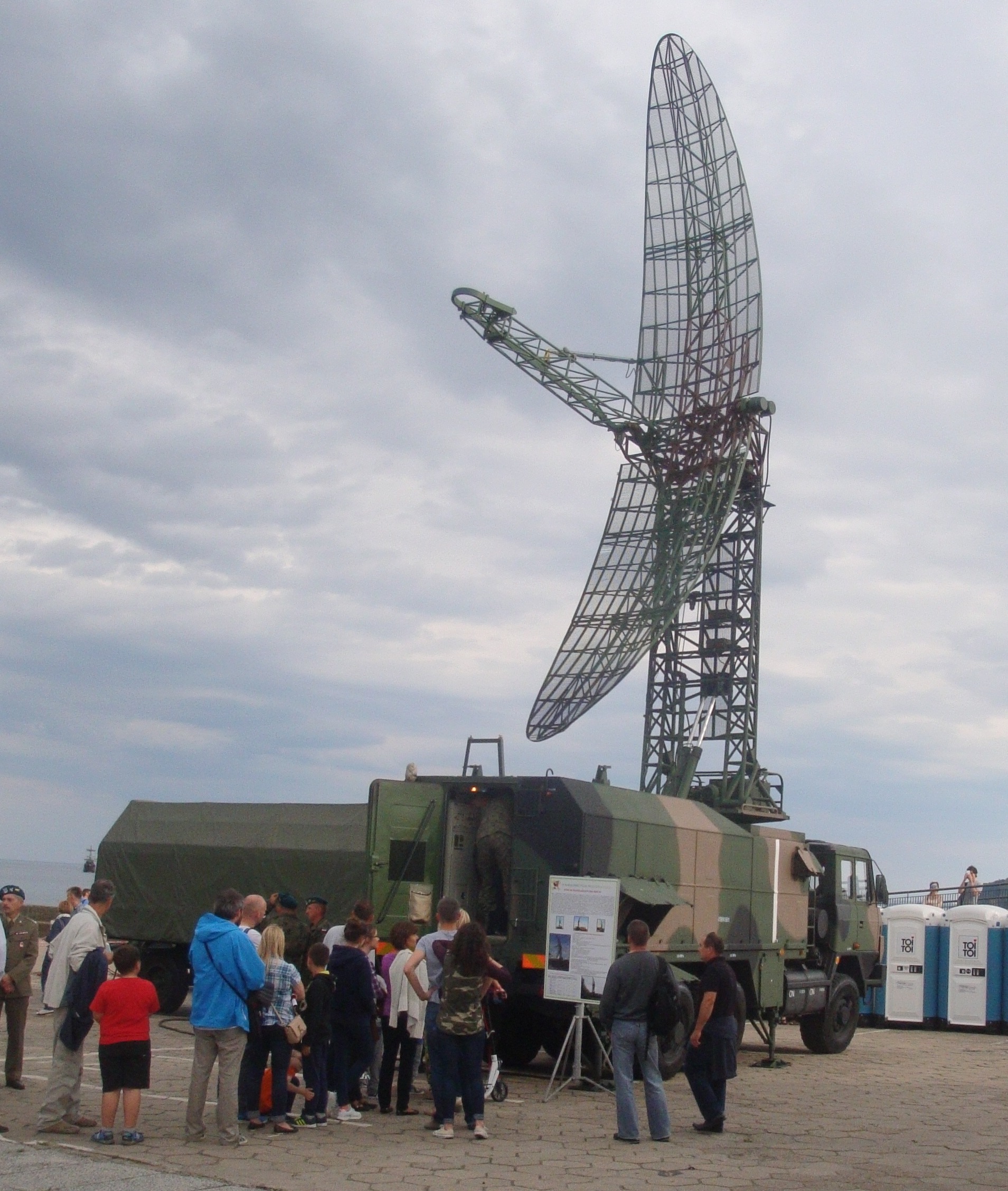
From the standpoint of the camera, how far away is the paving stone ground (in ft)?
28.8

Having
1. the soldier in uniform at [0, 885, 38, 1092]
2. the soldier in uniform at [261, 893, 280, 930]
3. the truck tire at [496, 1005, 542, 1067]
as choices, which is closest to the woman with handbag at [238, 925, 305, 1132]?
the soldier in uniform at [261, 893, 280, 930]

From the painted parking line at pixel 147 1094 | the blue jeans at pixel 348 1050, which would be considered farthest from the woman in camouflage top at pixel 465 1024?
the painted parking line at pixel 147 1094

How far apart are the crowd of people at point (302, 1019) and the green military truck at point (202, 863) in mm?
4516

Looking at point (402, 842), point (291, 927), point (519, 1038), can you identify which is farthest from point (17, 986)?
point (519, 1038)

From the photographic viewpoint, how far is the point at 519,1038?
1545cm

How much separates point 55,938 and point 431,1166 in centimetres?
379

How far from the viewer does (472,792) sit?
1538 cm

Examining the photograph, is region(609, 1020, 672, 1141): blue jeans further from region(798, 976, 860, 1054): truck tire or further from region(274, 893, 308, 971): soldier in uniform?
region(798, 976, 860, 1054): truck tire

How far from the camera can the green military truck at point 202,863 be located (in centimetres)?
1689

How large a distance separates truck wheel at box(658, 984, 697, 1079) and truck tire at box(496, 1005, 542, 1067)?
1565 millimetres

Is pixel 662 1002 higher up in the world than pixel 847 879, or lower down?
lower down

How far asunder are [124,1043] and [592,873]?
6093 millimetres

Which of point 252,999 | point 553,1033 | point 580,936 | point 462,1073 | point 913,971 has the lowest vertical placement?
point 553,1033

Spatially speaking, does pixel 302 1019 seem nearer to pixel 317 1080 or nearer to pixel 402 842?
pixel 317 1080
